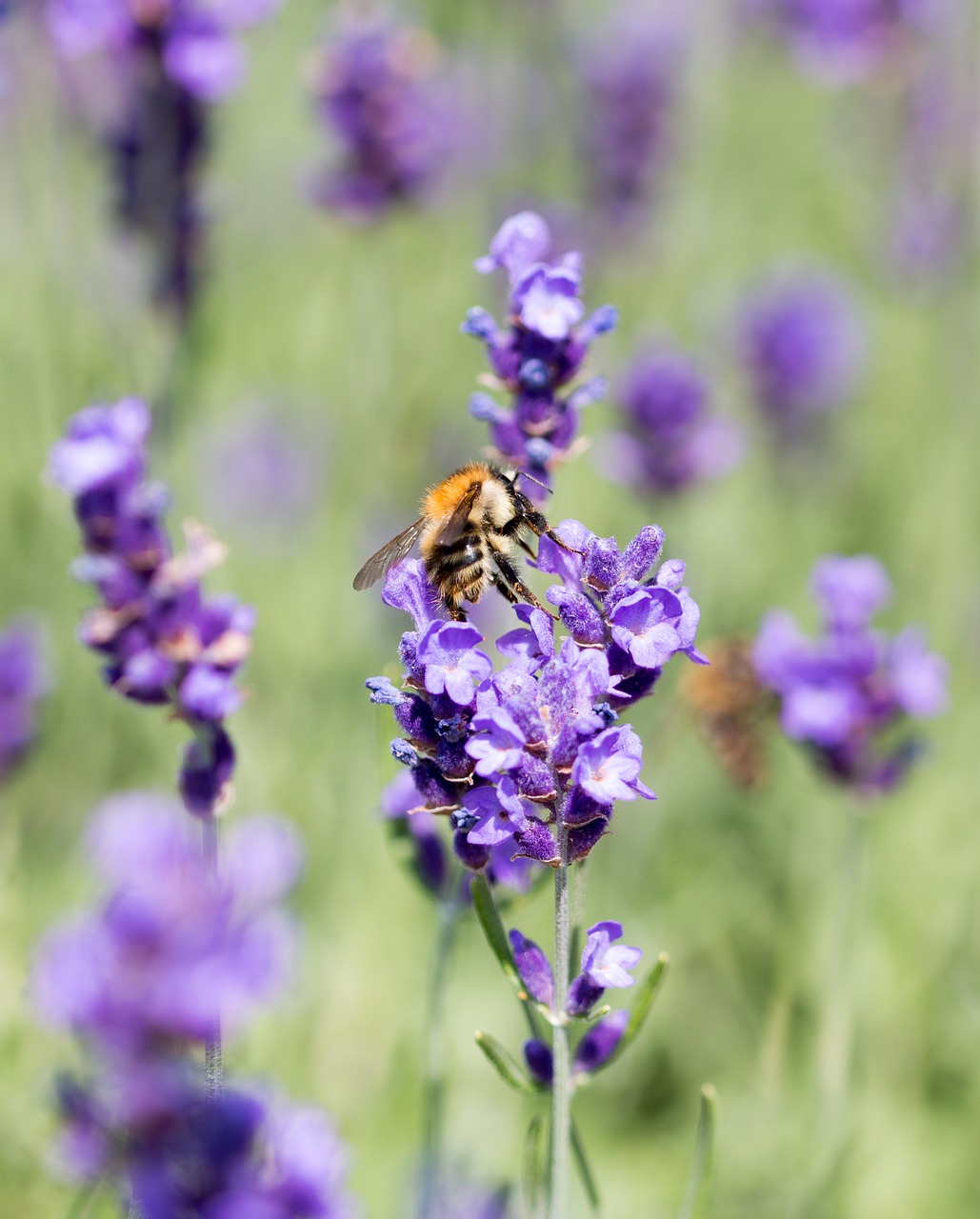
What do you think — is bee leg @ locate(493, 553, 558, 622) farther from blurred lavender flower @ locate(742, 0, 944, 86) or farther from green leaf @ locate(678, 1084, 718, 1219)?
blurred lavender flower @ locate(742, 0, 944, 86)

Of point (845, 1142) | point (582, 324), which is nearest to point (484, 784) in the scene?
point (582, 324)

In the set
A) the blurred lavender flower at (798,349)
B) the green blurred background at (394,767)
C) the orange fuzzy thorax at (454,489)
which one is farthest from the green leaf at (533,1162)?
the blurred lavender flower at (798,349)

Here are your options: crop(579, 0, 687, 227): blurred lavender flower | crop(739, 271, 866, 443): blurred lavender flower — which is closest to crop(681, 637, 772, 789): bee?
crop(739, 271, 866, 443): blurred lavender flower

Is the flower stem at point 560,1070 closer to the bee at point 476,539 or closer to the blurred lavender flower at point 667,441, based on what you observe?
the bee at point 476,539

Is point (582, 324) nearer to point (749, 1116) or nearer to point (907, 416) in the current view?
point (749, 1116)

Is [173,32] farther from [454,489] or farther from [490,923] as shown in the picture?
[490,923]
